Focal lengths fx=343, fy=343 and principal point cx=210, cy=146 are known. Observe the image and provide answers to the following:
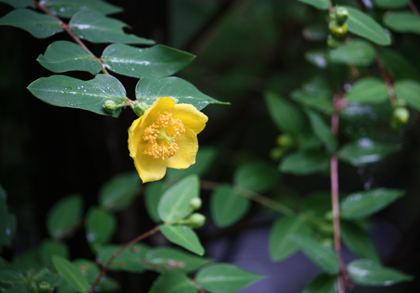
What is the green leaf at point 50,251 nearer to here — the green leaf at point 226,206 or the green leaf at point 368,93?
the green leaf at point 226,206

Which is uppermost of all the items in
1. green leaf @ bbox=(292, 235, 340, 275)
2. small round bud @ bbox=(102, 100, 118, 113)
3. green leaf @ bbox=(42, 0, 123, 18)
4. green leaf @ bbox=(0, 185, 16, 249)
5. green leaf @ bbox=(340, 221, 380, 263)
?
green leaf @ bbox=(42, 0, 123, 18)

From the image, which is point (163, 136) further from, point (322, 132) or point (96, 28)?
point (322, 132)

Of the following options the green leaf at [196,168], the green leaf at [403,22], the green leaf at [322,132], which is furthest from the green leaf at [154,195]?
the green leaf at [403,22]

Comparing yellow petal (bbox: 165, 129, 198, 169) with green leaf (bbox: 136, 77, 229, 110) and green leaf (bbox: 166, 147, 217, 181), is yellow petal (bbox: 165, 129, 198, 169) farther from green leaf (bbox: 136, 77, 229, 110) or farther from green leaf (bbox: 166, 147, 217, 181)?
green leaf (bbox: 166, 147, 217, 181)

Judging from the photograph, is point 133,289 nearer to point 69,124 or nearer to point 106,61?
point 69,124

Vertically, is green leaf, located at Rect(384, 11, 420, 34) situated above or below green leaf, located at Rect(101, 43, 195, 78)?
above

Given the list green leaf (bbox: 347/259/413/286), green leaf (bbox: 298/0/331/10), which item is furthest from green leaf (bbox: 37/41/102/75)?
green leaf (bbox: 347/259/413/286)
